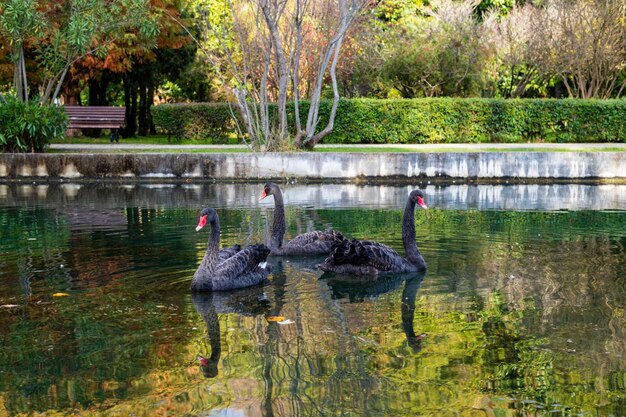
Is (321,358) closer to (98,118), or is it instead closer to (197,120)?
(197,120)

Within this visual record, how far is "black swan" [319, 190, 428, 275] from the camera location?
8.67m

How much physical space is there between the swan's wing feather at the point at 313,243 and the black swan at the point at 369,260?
0.82 metres

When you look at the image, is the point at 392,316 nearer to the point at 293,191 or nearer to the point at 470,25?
the point at 293,191

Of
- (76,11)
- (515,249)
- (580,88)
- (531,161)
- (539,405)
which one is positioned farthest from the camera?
(580,88)

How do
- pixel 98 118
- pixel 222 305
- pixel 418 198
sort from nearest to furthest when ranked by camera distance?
1. pixel 222 305
2. pixel 418 198
3. pixel 98 118

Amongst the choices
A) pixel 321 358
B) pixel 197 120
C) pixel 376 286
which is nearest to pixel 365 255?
pixel 376 286

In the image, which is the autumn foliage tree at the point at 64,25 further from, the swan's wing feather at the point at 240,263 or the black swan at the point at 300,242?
the swan's wing feather at the point at 240,263

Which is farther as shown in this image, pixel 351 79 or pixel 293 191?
pixel 351 79

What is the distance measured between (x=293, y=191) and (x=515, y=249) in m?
7.29

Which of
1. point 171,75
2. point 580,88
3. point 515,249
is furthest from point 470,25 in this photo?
point 515,249

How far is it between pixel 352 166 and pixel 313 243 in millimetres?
8983

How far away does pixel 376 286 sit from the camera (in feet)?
27.8

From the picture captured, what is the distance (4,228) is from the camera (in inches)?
480

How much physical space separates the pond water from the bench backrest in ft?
43.0
